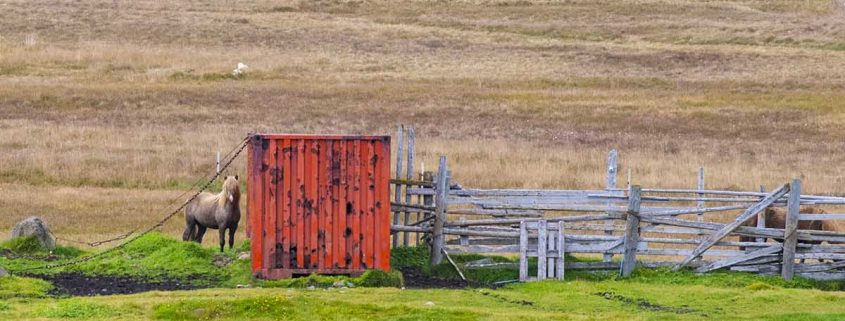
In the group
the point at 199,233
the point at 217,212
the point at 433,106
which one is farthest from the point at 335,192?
the point at 433,106

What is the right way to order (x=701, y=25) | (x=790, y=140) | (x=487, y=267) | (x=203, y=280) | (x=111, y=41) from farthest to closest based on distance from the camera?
(x=701, y=25) < (x=111, y=41) < (x=790, y=140) < (x=487, y=267) < (x=203, y=280)

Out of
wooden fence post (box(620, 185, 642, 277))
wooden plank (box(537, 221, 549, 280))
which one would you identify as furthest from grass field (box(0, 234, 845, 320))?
wooden plank (box(537, 221, 549, 280))

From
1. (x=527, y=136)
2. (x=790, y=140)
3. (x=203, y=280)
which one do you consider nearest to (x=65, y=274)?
(x=203, y=280)

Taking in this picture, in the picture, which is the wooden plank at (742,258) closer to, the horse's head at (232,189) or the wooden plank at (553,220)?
the wooden plank at (553,220)

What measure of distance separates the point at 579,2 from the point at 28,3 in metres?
38.0

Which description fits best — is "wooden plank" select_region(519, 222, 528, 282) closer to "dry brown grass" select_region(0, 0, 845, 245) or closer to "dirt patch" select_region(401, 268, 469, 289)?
"dirt patch" select_region(401, 268, 469, 289)

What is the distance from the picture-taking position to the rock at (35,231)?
924 inches

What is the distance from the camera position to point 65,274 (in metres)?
21.6

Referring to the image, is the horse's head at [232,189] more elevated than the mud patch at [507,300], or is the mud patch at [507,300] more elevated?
the horse's head at [232,189]

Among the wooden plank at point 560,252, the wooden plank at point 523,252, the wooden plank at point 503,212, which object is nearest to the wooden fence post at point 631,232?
the wooden plank at point 560,252

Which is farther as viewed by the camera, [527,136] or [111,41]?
[111,41]

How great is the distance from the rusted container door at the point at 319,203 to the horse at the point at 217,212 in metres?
2.13

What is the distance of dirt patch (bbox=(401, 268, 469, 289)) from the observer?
21359 mm

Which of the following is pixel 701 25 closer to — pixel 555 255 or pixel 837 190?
pixel 837 190
